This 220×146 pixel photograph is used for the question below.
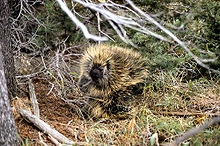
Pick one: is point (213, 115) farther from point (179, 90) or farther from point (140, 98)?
point (140, 98)

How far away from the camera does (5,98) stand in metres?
2.33

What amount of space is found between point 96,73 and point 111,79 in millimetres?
285

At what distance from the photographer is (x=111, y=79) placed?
4012 mm

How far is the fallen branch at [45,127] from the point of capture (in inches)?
110

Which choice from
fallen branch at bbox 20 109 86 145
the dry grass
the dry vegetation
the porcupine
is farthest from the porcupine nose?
fallen branch at bbox 20 109 86 145

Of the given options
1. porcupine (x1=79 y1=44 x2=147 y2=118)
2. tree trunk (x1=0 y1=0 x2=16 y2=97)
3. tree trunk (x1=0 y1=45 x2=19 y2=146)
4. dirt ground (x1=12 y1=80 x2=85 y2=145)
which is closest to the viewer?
tree trunk (x1=0 y1=45 x2=19 y2=146)

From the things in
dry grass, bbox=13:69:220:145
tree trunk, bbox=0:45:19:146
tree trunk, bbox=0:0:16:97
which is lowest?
dry grass, bbox=13:69:220:145

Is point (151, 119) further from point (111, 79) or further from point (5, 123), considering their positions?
point (5, 123)

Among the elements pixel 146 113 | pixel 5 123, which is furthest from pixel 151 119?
pixel 5 123

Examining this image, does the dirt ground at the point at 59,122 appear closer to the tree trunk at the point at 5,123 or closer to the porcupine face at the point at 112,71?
the tree trunk at the point at 5,123

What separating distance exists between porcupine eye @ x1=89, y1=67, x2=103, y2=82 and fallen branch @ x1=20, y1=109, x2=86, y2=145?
51.7 inches

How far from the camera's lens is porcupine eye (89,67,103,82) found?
402cm

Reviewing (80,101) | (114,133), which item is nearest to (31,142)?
(114,133)

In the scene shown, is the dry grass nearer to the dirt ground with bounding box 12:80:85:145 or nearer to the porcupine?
the dirt ground with bounding box 12:80:85:145
